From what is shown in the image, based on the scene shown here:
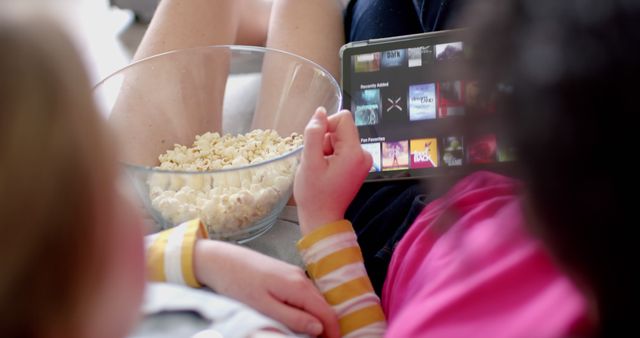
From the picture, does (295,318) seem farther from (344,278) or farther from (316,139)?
(316,139)

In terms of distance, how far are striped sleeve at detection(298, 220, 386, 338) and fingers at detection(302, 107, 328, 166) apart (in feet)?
0.22

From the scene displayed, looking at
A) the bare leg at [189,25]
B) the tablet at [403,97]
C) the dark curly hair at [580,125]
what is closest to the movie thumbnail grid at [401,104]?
the tablet at [403,97]

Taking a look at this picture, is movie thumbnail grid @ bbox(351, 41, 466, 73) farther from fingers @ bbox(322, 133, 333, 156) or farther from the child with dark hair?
the child with dark hair

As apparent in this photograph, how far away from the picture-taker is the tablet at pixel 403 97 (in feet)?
2.59

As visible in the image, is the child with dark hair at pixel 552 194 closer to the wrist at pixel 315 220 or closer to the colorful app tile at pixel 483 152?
the colorful app tile at pixel 483 152

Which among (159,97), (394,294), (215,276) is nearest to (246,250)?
(215,276)

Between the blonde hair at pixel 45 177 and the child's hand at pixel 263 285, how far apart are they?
0.87 feet

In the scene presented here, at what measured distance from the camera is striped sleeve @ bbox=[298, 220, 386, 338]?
67 centimetres

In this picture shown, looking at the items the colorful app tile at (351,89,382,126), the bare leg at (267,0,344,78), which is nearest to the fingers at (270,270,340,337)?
the colorful app tile at (351,89,382,126)

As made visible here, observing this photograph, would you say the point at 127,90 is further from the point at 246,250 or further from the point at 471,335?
the point at 471,335

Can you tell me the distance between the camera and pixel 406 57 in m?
0.83

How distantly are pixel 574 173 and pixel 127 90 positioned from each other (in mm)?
595

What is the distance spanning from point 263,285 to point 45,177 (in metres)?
0.33

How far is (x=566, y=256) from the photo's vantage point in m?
0.41
